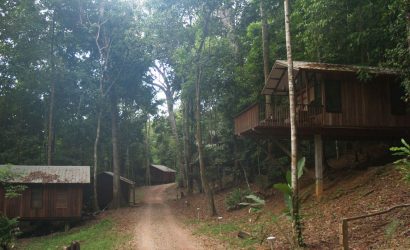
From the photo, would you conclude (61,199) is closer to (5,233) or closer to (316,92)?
(5,233)

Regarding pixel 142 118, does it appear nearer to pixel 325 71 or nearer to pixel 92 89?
pixel 92 89

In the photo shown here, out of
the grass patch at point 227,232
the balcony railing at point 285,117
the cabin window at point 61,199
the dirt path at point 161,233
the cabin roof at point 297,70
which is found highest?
the cabin roof at point 297,70

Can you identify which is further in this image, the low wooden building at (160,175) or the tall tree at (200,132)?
the low wooden building at (160,175)

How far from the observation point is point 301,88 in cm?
2058

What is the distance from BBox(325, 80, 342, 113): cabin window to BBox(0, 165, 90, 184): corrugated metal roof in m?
18.2

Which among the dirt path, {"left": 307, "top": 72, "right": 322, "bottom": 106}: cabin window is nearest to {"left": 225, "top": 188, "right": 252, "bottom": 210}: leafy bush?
the dirt path

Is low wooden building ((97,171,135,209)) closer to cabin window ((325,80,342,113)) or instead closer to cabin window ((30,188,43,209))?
cabin window ((30,188,43,209))

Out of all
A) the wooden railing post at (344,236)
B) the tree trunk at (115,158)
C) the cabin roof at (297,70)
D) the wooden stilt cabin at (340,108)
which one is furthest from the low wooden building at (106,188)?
the wooden railing post at (344,236)

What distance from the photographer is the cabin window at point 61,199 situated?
28516 millimetres

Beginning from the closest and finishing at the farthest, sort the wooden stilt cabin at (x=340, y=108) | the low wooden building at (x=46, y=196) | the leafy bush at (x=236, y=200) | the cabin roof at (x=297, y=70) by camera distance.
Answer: the cabin roof at (x=297, y=70) < the wooden stilt cabin at (x=340, y=108) < the leafy bush at (x=236, y=200) < the low wooden building at (x=46, y=196)

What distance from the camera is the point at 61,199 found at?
28.6 metres

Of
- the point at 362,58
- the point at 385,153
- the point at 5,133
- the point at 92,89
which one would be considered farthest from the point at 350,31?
the point at 5,133

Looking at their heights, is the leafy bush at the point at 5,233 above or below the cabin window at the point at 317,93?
below

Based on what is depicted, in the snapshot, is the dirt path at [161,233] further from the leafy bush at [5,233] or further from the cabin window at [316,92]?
the cabin window at [316,92]
